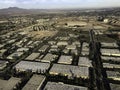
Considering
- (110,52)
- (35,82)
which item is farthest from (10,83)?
(110,52)

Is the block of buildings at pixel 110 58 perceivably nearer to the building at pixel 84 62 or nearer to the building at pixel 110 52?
the building at pixel 110 52

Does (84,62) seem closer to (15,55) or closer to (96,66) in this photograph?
(96,66)

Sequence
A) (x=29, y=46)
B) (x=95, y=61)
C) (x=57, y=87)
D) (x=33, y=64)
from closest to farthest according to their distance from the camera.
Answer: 1. (x=57, y=87)
2. (x=33, y=64)
3. (x=95, y=61)
4. (x=29, y=46)

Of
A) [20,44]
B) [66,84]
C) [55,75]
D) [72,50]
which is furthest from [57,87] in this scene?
[20,44]

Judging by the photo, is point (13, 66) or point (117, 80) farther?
point (13, 66)

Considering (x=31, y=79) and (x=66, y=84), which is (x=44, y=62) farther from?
(x=66, y=84)

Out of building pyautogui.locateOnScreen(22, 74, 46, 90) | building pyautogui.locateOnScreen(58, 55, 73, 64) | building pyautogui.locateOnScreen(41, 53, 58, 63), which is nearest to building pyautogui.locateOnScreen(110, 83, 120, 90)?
building pyautogui.locateOnScreen(58, 55, 73, 64)
